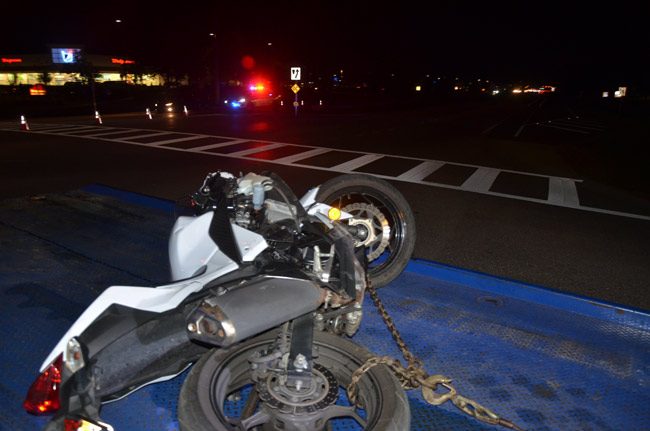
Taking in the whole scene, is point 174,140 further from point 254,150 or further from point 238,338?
point 238,338

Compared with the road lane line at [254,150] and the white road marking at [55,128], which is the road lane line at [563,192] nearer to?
the road lane line at [254,150]

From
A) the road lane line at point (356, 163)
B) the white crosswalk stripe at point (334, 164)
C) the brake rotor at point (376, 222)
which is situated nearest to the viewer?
the brake rotor at point (376, 222)

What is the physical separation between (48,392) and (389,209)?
289 centimetres

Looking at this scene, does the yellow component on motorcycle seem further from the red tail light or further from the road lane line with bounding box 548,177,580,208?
the road lane line with bounding box 548,177,580,208

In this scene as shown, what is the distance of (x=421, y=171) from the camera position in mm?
11305

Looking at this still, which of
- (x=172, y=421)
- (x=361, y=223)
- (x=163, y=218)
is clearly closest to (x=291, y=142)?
(x=163, y=218)

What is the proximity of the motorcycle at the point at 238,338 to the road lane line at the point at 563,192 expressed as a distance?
7.22 meters

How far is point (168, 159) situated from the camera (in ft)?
39.3

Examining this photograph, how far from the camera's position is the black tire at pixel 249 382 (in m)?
2.14

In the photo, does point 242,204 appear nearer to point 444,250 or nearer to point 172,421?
point 172,421

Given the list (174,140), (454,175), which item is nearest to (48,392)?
(454,175)

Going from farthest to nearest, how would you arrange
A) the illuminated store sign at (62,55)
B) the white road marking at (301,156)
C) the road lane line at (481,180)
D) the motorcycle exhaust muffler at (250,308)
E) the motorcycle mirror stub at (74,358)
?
the illuminated store sign at (62,55)
the white road marking at (301,156)
the road lane line at (481,180)
the motorcycle mirror stub at (74,358)
the motorcycle exhaust muffler at (250,308)

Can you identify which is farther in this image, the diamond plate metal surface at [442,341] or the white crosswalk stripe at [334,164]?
the white crosswalk stripe at [334,164]

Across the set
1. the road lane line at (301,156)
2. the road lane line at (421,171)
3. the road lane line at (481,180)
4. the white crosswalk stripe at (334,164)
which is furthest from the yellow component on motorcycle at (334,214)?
the road lane line at (301,156)
